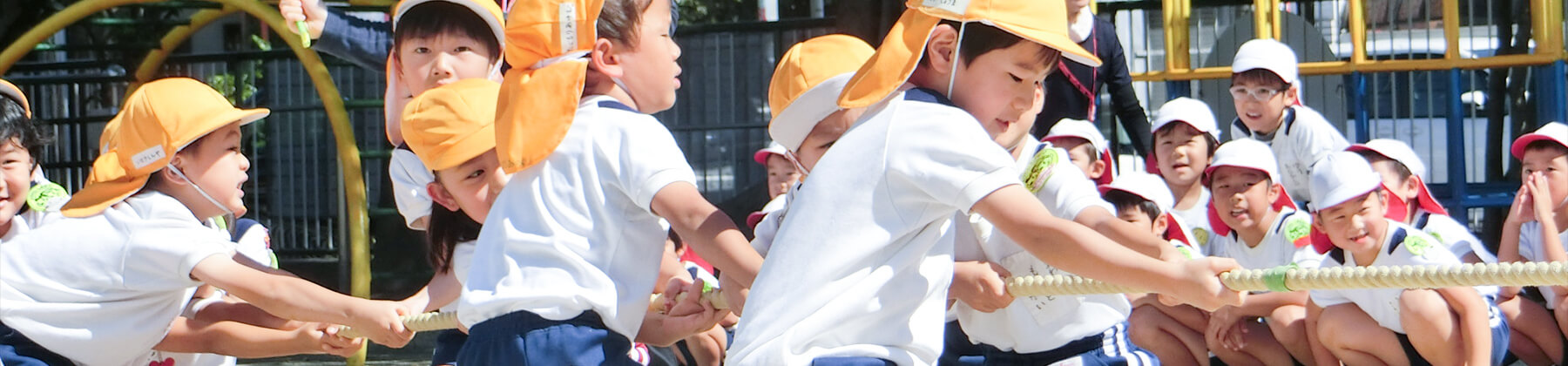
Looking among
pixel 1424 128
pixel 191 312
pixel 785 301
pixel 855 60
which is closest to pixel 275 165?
pixel 191 312

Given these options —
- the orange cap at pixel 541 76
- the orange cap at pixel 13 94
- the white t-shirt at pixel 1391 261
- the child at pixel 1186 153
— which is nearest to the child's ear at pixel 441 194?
the orange cap at pixel 541 76

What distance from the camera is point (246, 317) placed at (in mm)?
4215

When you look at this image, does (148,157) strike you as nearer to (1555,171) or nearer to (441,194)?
(441,194)

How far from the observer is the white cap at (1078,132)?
16.3ft

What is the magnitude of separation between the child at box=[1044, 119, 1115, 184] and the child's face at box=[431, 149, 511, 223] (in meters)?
1.89

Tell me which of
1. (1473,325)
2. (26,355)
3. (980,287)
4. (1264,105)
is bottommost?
(1473,325)

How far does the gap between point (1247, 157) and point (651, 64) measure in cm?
261

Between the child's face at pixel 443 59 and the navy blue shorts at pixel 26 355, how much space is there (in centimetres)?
101

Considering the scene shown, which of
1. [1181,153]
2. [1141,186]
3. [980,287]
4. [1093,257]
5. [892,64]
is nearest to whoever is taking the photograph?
[1093,257]

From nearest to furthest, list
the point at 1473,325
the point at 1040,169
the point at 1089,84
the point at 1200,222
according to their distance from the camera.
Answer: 1. the point at 1040,169
2. the point at 1473,325
3. the point at 1089,84
4. the point at 1200,222

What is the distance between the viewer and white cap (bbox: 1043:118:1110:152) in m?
4.98

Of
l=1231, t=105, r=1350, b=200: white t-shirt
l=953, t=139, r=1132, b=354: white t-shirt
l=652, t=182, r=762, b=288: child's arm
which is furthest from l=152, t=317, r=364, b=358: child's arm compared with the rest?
l=1231, t=105, r=1350, b=200: white t-shirt

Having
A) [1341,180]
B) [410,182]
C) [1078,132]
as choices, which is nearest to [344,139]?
[410,182]

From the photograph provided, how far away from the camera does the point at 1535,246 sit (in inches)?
202
